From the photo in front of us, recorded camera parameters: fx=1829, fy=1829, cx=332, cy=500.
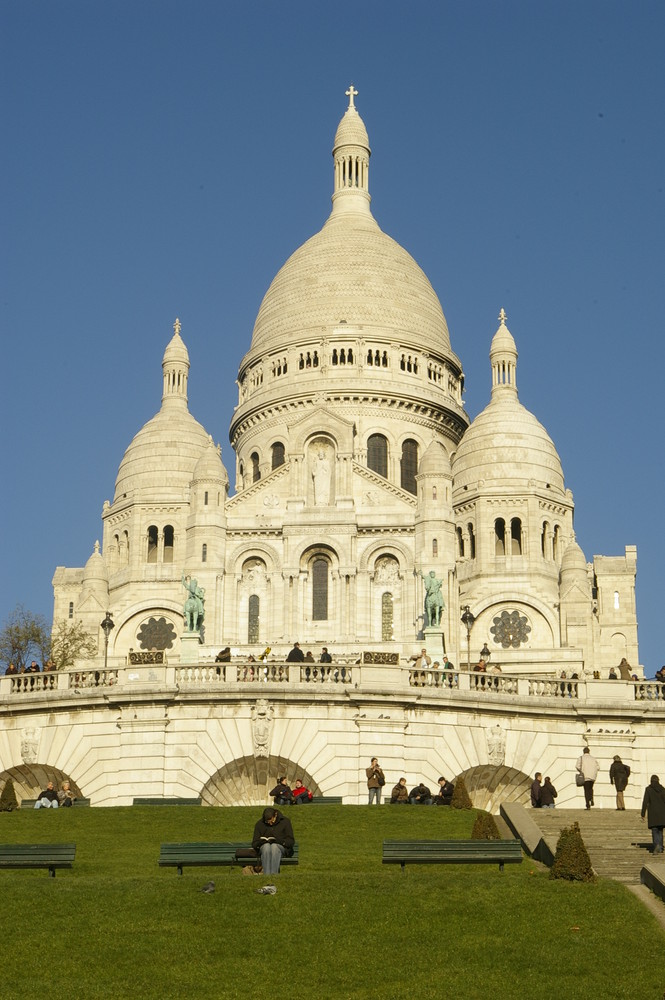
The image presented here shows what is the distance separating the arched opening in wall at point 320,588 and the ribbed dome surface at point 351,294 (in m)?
20.6

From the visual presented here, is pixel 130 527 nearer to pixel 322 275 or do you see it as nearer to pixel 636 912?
pixel 322 275

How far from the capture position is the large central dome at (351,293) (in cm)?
10400

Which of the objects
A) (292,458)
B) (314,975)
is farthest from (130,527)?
(314,975)

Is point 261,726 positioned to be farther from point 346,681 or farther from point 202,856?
point 202,856

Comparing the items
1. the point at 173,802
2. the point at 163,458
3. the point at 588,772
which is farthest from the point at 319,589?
the point at 588,772

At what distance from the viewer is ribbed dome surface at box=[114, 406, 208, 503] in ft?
320

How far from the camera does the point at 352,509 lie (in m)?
86.6

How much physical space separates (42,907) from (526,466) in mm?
72882

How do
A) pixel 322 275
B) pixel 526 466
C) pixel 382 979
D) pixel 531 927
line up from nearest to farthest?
1. pixel 382 979
2. pixel 531 927
3. pixel 526 466
4. pixel 322 275

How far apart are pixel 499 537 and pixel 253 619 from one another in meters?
16.2

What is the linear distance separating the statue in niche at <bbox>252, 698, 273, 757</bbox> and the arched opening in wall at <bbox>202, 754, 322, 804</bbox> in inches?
A: 8.3

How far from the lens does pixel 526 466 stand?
314 feet

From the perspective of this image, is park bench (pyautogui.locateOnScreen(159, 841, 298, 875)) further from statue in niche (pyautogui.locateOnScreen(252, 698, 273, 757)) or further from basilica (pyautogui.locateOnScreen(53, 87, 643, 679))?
basilica (pyautogui.locateOnScreen(53, 87, 643, 679))

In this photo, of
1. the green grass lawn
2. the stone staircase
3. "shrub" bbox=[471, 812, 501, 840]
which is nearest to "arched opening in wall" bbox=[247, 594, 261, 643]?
the stone staircase
